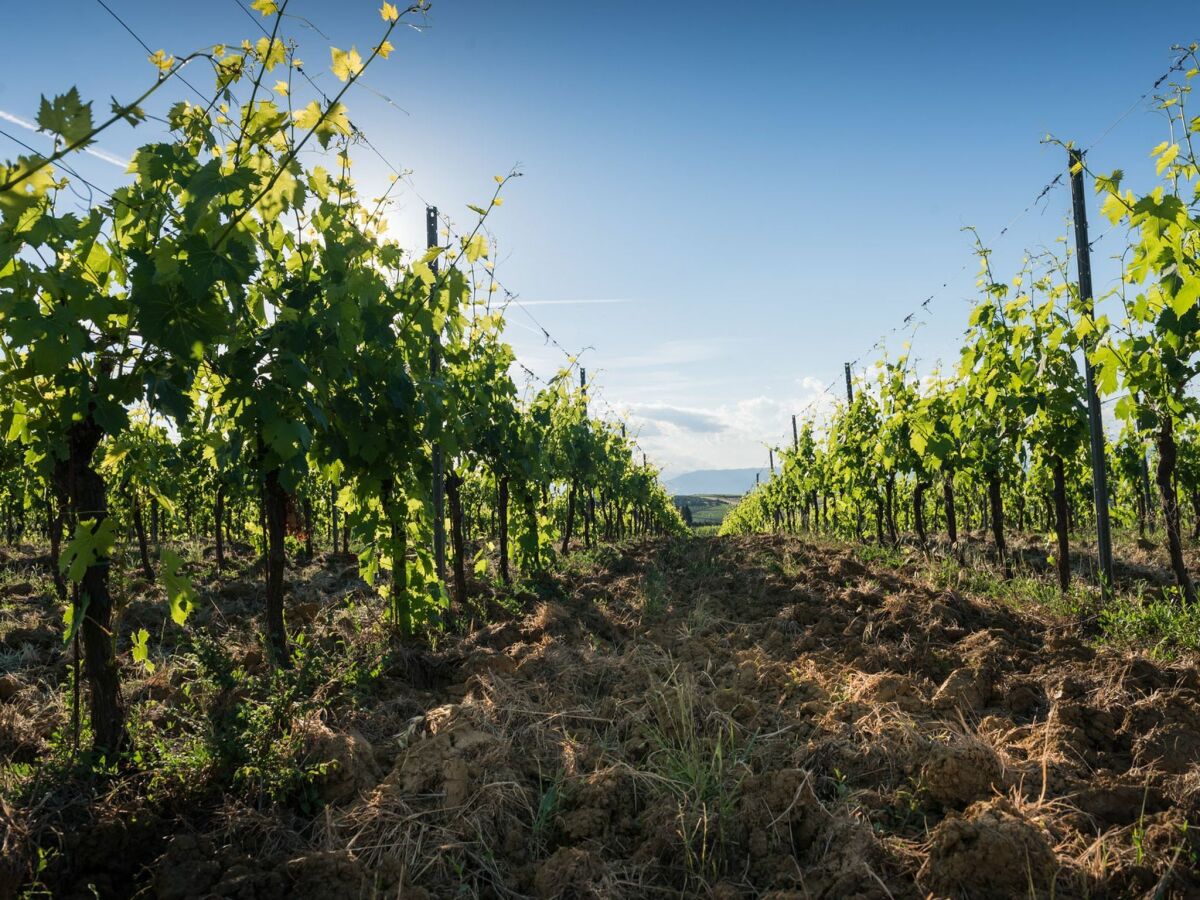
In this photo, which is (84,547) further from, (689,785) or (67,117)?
(689,785)

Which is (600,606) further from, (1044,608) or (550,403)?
(550,403)

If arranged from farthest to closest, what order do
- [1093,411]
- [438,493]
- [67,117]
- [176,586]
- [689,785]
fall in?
[438,493] → [1093,411] → [176,586] → [689,785] → [67,117]

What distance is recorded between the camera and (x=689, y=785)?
10.1ft

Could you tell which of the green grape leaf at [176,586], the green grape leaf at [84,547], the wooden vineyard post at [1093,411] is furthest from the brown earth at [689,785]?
the wooden vineyard post at [1093,411]

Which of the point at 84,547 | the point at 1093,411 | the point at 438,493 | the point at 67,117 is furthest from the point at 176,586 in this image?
the point at 1093,411

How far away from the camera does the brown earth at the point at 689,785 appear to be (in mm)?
2523

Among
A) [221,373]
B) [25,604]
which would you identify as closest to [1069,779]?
[221,373]

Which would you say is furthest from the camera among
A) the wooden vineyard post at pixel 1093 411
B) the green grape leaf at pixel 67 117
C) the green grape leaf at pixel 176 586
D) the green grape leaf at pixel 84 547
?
the wooden vineyard post at pixel 1093 411

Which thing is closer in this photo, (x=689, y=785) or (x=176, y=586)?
(x=689, y=785)

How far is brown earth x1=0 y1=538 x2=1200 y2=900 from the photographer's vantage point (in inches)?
99.3

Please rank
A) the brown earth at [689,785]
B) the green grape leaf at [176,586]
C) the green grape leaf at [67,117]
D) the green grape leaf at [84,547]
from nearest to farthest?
the green grape leaf at [67,117] → the brown earth at [689,785] → the green grape leaf at [84,547] → the green grape leaf at [176,586]

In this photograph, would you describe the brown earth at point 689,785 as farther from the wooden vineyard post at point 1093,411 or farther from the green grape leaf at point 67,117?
the wooden vineyard post at point 1093,411

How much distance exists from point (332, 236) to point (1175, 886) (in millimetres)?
5346

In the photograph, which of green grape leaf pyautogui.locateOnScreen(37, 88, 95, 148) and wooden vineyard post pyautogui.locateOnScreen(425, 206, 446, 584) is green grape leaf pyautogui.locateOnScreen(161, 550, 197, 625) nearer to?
green grape leaf pyautogui.locateOnScreen(37, 88, 95, 148)
